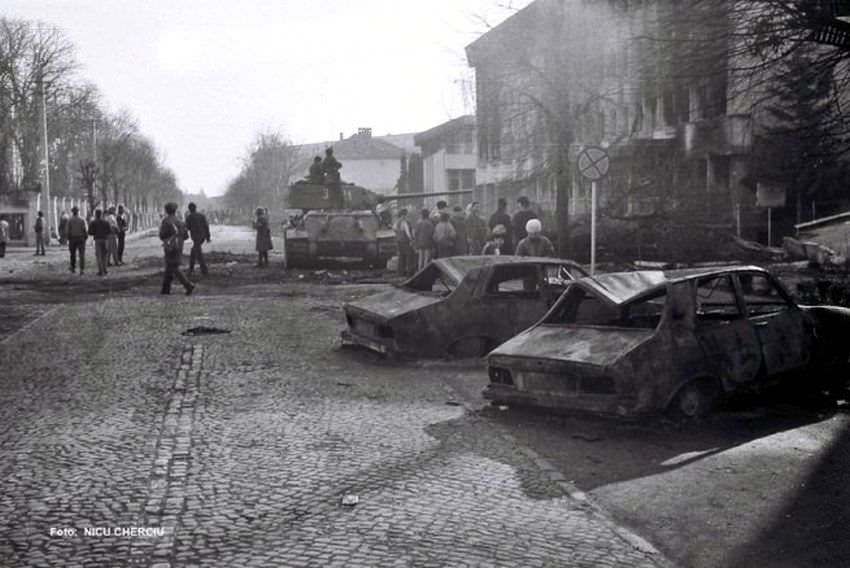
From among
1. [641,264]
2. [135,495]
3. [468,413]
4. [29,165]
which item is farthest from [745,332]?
[29,165]

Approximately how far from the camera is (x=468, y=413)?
8992 mm

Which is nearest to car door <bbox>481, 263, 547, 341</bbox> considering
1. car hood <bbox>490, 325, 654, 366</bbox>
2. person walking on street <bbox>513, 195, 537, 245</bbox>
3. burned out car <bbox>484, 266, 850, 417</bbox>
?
burned out car <bbox>484, 266, 850, 417</bbox>

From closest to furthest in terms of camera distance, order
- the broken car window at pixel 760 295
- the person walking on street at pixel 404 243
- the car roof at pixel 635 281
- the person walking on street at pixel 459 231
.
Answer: the car roof at pixel 635 281
the broken car window at pixel 760 295
the person walking on street at pixel 459 231
the person walking on street at pixel 404 243

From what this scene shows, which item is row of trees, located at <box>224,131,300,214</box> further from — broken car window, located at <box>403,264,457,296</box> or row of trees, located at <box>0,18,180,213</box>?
broken car window, located at <box>403,264,457,296</box>

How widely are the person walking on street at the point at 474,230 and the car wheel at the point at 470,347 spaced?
37.8ft

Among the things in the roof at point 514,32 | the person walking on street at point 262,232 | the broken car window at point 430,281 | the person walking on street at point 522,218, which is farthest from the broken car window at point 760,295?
the person walking on street at point 262,232

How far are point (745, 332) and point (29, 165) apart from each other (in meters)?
70.2

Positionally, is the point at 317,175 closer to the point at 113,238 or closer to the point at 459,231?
the point at 113,238

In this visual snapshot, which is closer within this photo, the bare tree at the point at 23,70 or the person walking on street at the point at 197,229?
the person walking on street at the point at 197,229

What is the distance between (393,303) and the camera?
12.1m

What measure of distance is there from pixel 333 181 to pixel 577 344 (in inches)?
968

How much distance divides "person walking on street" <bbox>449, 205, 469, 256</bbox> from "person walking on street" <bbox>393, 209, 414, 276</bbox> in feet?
8.88

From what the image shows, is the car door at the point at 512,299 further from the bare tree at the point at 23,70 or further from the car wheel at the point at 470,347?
the bare tree at the point at 23,70

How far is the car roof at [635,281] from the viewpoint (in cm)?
874
